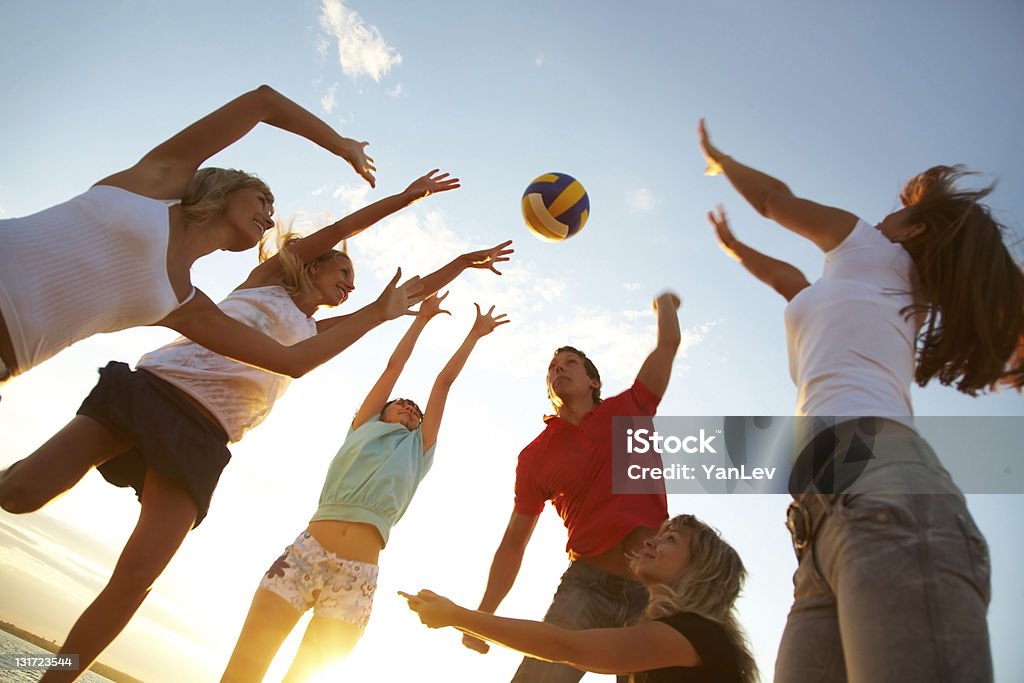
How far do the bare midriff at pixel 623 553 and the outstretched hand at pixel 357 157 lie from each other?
257 centimetres

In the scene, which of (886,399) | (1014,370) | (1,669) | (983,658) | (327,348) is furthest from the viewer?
(1,669)

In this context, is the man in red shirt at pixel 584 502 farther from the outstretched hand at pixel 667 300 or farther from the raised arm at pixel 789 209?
the raised arm at pixel 789 209

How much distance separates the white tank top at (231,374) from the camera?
3672 mm

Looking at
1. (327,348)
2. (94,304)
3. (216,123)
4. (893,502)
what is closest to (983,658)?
(893,502)

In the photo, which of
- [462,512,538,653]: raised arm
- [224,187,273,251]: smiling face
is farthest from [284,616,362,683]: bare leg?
[224,187,273,251]: smiling face

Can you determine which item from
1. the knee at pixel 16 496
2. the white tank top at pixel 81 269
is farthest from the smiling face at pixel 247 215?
the knee at pixel 16 496

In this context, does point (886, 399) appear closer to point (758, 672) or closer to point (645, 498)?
point (758, 672)

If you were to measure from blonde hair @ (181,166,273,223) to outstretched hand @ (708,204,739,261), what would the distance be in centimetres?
241

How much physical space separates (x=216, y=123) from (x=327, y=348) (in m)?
1.05

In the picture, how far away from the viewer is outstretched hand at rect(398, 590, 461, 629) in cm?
255

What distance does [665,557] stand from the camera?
10.7ft

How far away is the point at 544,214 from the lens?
5.86 m

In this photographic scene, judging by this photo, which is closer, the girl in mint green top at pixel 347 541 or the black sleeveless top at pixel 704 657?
the black sleeveless top at pixel 704 657

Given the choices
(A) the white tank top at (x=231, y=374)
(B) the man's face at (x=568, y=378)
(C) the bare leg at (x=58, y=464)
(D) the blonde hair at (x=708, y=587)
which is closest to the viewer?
(D) the blonde hair at (x=708, y=587)
